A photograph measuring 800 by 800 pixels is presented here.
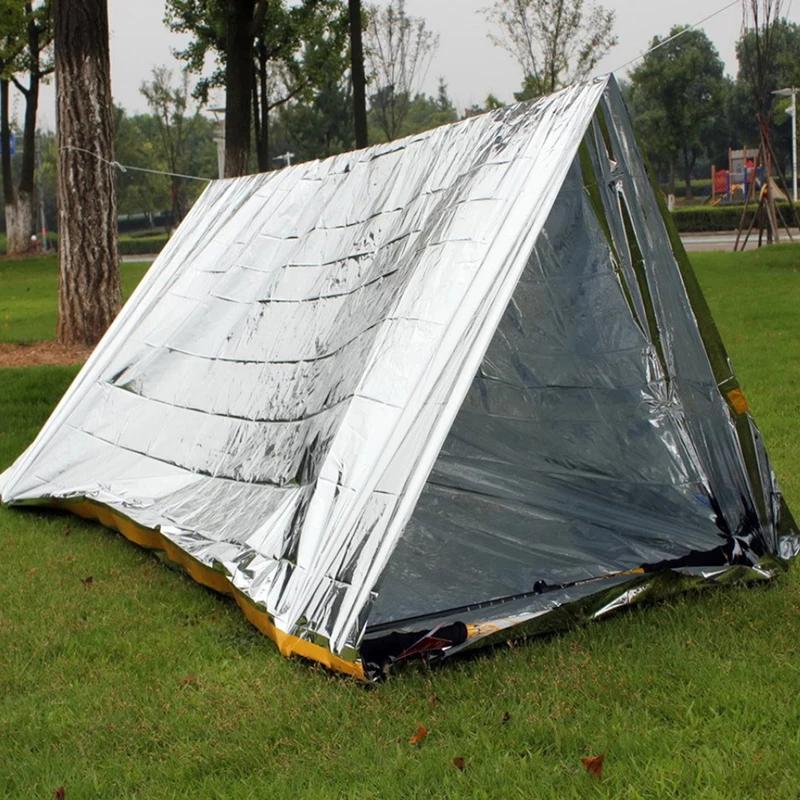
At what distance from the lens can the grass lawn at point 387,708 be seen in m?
2.96

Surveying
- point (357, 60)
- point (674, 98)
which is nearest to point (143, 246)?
point (674, 98)

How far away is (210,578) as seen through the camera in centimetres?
443

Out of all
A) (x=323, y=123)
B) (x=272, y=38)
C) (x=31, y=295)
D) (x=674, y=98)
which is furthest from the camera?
(x=323, y=123)

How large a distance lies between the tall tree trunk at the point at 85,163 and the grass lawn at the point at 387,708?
19.3 feet

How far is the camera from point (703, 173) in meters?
68.0

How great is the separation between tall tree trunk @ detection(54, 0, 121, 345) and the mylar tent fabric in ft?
18.5

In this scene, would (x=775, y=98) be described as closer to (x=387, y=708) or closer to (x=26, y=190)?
(x=26, y=190)

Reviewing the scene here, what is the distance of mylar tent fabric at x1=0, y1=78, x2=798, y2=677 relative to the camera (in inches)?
149

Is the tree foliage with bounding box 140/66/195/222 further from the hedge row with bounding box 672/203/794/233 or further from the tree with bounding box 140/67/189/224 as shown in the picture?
the hedge row with bounding box 672/203/794/233

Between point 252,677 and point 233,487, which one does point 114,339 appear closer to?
point 233,487

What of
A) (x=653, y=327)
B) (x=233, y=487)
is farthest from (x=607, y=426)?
(x=233, y=487)

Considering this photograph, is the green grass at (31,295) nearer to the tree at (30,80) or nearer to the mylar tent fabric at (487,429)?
the tree at (30,80)

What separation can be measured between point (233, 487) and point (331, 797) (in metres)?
1.93

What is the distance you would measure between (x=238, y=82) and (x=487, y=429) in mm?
13539
